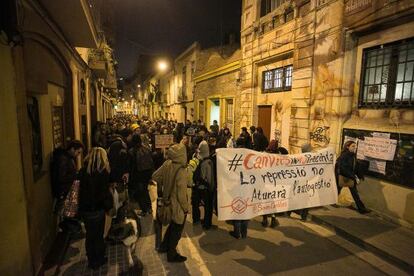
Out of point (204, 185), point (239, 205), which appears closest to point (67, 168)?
point (204, 185)

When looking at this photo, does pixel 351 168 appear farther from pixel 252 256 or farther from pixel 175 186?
pixel 175 186

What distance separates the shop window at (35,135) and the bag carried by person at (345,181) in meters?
6.06

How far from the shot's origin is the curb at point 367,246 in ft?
12.8

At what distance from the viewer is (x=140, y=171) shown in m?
5.79

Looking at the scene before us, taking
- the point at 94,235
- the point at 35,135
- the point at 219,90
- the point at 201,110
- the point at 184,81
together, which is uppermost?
the point at 184,81

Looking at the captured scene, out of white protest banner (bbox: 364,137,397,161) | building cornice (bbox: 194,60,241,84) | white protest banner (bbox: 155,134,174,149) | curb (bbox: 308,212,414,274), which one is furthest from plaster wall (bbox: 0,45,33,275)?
building cornice (bbox: 194,60,241,84)

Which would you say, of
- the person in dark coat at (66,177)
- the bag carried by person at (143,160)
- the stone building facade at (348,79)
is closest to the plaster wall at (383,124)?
the stone building facade at (348,79)

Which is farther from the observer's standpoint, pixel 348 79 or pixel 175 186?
pixel 348 79

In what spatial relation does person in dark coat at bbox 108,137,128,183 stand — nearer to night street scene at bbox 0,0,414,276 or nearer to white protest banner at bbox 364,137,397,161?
night street scene at bbox 0,0,414,276

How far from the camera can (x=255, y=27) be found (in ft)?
36.1

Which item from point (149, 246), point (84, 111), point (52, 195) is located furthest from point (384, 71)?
point (84, 111)

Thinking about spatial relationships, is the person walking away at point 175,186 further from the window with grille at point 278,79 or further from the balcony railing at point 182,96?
the balcony railing at point 182,96

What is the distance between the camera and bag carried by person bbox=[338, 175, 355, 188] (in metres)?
5.65

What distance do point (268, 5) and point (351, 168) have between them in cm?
823
